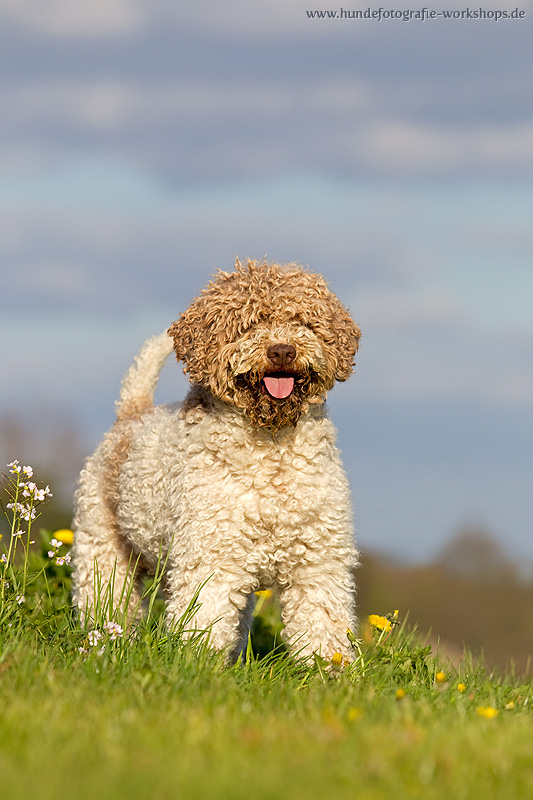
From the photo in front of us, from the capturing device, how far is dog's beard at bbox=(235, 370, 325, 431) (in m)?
6.21

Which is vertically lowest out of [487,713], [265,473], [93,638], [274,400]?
[93,638]

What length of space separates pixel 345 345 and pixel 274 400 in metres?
0.64

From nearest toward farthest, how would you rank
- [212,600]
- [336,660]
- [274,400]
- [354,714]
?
[354,714]
[274,400]
[336,660]
[212,600]

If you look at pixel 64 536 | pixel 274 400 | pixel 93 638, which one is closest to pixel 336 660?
pixel 93 638

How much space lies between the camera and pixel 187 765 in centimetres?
341

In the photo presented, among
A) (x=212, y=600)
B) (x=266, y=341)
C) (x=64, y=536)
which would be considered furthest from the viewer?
(x=64, y=536)

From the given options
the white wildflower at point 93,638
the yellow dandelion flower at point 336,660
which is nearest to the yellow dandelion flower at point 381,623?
the yellow dandelion flower at point 336,660

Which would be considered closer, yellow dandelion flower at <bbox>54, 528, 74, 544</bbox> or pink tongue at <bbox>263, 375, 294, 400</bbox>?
pink tongue at <bbox>263, 375, 294, 400</bbox>

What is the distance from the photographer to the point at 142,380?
8539 millimetres

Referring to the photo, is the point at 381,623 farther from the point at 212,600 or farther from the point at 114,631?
the point at 114,631

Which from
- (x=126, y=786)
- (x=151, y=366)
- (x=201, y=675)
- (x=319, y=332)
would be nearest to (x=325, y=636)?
(x=201, y=675)

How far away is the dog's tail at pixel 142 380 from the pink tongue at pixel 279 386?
254 centimetres

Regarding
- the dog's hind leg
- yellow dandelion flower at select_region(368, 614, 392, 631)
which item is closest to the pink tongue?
yellow dandelion flower at select_region(368, 614, 392, 631)

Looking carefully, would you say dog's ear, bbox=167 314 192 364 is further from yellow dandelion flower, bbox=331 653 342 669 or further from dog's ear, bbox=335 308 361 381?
yellow dandelion flower, bbox=331 653 342 669
